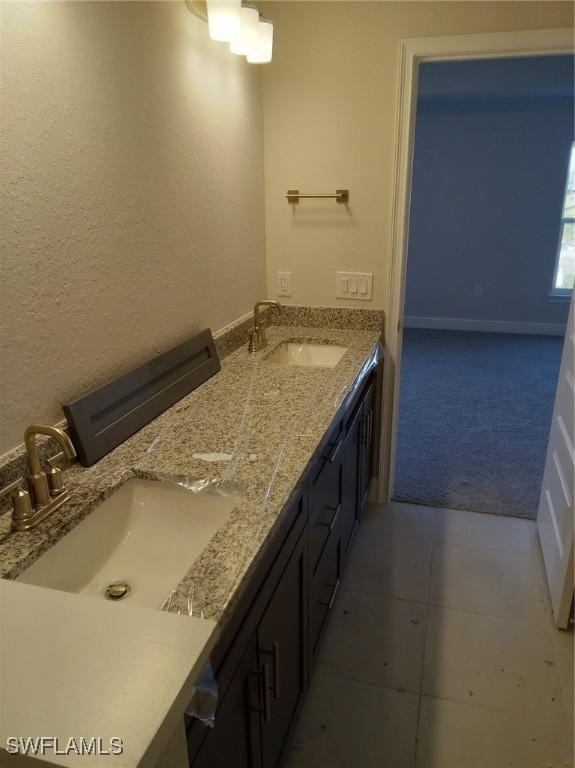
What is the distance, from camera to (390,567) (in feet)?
7.40

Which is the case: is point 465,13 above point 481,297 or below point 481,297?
above

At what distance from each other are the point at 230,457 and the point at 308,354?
1126 mm

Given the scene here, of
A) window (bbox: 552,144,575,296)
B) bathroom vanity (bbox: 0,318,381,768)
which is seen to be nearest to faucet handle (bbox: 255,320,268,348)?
bathroom vanity (bbox: 0,318,381,768)

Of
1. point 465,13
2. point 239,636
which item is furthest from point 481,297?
point 239,636

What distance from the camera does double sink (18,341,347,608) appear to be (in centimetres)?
105

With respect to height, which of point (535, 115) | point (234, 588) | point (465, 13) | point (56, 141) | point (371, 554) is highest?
point (535, 115)

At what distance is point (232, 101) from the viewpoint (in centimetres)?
198

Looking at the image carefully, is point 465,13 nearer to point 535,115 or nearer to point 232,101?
point 232,101

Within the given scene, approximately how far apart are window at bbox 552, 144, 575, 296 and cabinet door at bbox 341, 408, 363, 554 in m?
4.58

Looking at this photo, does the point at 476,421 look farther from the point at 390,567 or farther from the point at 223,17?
the point at 223,17

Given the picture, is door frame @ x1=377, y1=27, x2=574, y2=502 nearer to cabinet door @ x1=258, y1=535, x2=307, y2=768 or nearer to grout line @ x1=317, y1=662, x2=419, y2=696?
grout line @ x1=317, y1=662, x2=419, y2=696

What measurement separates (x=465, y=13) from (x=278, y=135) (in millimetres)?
834

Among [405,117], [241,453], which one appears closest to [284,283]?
[405,117]

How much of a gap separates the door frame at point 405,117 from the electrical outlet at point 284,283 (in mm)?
471
